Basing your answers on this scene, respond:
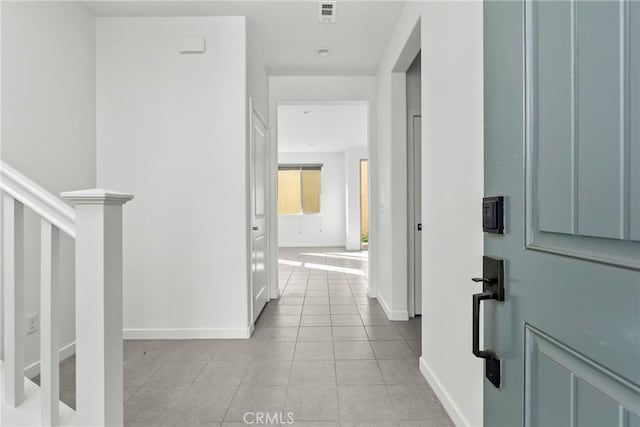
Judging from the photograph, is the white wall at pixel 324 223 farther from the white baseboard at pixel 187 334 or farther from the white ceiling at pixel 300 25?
the white baseboard at pixel 187 334

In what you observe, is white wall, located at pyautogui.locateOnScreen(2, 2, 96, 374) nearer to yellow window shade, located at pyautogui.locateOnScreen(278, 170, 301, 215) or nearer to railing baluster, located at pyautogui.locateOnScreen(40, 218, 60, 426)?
railing baluster, located at pyautogui.locateOnScreen(40, 218, 60, 426)

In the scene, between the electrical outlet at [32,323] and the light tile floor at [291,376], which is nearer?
the light tile floor at [291,376]

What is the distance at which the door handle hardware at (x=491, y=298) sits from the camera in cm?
86

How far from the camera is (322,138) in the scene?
8586mm

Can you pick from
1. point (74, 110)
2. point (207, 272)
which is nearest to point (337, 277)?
point (207, 272)

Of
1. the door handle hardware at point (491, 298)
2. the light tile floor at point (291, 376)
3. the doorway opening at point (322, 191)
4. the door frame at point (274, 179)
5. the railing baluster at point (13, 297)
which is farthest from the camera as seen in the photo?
the doorway opening at point (322, 191)

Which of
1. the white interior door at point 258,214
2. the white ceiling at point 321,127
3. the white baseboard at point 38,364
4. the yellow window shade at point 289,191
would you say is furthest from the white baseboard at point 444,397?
the yellow window shade at point 289,191

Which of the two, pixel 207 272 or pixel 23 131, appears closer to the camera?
pixel 23 131

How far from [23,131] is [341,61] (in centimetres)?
294

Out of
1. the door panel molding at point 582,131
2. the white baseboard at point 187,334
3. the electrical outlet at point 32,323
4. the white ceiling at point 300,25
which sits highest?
the white ceiling at point 300,25

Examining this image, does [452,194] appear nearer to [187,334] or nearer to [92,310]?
[92,310]

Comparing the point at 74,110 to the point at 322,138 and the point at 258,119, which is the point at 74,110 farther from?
the point at 322,138

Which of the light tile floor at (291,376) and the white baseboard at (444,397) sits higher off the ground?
the white baseboard at (444,397)

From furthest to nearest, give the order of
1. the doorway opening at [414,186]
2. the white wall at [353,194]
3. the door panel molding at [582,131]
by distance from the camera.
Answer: the white wall at [353,194], the doorway opening at [414,186], the door panel molding at [582,131]
